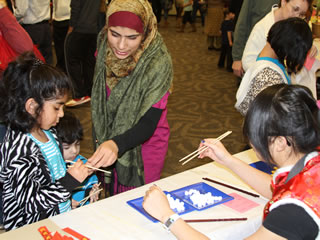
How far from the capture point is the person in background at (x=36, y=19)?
A: 4.38 meters

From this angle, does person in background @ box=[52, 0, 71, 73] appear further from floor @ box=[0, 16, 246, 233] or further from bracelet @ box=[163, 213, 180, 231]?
bracelet @ box=[163, 213, 180, 231]

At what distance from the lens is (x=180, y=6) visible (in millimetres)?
11094

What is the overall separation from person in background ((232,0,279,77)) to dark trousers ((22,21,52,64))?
2.20 m

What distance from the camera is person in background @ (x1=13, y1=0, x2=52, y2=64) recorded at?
4375 millimetres

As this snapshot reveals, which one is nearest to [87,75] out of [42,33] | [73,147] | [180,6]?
[42,33]

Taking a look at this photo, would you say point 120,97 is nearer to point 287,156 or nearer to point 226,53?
point 287,156

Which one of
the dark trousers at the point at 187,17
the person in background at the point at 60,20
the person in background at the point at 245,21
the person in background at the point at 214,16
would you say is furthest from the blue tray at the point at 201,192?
the dark trousers at the point at 187,17

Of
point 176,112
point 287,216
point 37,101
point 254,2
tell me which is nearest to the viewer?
point 287,216

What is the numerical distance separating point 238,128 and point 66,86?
2909 millimetres

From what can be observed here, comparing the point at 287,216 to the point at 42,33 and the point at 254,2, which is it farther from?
the point at 42,33

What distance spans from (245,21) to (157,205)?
105 inches

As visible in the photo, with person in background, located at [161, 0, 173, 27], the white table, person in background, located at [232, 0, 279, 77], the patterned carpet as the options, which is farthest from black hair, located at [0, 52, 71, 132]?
person in background, located at [161, 0, 173, 27]

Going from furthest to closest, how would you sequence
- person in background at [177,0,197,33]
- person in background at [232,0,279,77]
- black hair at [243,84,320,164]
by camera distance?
person in background at [177,0,197,33] < person in background at [232,0,279,77] < black hair at [243,84,320,164]

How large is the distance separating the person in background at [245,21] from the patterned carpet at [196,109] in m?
0.83
